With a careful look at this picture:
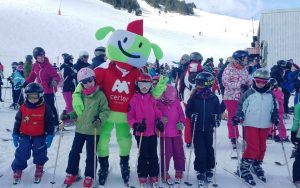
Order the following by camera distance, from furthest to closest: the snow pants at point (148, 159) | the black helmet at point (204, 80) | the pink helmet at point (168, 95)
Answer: the pink helmet at point (168, 95) < the black helmet at point (204, 80) < the snow pants at point (148, 159)

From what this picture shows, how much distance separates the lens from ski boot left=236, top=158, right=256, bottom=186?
5.39 m

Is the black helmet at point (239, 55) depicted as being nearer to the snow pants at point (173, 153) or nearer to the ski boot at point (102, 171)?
the snow pants at point (173, 153)

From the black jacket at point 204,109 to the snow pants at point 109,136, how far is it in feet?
3.18

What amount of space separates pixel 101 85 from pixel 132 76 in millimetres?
460

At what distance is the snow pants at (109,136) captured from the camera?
519cm

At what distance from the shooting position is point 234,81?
6.90m

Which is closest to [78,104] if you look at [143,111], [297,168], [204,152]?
[143,111]

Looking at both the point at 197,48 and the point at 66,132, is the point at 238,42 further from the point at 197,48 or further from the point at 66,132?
the point at 66,132

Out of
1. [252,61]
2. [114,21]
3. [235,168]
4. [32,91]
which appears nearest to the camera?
[32,91]

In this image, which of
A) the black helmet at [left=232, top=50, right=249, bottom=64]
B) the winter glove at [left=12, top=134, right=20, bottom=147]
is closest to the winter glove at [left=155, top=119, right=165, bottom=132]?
the winter glove at [left=12, top=134, right=20, bottom=147]

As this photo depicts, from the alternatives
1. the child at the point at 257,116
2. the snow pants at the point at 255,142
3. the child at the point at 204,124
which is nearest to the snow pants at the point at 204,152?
the child at the point at 204,124

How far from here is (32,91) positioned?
508cm

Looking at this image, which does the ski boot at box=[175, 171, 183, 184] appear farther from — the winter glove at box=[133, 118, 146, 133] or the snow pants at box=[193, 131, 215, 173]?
the winter glove at box=[133, 118, 146, 133]

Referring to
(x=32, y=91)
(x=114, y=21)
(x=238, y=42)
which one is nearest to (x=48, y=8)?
(x=114, y=21)
